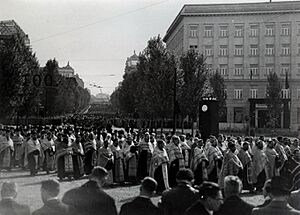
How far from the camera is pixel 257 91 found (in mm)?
69188

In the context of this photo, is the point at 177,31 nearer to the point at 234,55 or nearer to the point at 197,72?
the point at 234,55

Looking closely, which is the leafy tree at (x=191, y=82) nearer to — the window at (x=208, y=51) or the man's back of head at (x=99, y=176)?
the window at (x=208, y=51)

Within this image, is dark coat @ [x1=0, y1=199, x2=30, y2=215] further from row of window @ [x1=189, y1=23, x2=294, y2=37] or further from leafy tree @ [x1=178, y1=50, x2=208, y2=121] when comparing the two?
row of window @ [x1=189, y1=23, x2=294, y2=37]

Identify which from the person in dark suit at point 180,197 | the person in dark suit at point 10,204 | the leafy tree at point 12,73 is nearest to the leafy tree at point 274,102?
the leafy tree at point 12,73

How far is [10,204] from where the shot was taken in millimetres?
6348

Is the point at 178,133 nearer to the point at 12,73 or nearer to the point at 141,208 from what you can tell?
the point at 12,73

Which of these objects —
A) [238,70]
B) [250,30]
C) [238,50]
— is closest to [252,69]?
[238,70]

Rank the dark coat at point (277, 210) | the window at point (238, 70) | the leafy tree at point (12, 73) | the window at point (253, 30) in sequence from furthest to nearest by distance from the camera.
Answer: the window at point (253, 30), the window at point (238, 70), the leafy tree at point (12, 73), the dark coat at point (277, 210)

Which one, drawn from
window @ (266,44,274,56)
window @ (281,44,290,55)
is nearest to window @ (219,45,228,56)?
window @ (266,44,274,56)

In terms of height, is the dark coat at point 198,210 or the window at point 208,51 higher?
the window at point 208,51

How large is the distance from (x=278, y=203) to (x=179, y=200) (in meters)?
1.49

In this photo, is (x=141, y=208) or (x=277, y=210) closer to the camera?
(x=277, y=210)

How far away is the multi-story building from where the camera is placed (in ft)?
227

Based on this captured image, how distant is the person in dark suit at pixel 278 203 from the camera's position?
591 centimetres
